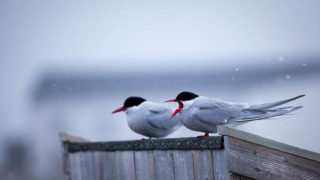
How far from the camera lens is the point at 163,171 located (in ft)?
9.68

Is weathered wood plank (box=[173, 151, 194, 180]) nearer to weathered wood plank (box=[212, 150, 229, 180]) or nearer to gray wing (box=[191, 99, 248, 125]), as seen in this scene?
weathered wood plank (box=[212, 150, 229, 180])

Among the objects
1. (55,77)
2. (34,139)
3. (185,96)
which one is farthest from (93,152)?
(55,77)

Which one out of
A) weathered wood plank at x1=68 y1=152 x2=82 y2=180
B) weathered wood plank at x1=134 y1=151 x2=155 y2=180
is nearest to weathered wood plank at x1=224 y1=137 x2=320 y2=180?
weathered wood plank at x1=134 y1=151 x2=155 y2=180

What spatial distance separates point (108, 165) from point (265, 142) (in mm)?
1561

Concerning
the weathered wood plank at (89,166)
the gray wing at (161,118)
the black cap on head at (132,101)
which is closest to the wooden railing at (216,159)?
the weathered wood plank at (89,166)

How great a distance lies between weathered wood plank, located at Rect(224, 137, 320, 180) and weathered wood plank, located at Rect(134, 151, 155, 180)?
2.71 ft

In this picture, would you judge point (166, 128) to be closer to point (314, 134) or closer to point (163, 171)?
point (163, 171)

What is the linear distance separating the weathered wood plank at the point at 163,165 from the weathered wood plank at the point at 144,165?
49mm

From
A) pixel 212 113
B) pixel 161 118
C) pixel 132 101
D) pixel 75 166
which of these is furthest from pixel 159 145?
pixel 132 101

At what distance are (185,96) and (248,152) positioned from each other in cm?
173

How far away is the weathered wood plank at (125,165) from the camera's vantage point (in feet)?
10.9

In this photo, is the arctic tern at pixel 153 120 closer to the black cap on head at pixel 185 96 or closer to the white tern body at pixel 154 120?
the white tern body at pixel 154 120

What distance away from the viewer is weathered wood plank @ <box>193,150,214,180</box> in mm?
2539

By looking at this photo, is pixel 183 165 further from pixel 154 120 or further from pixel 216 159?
pixel 154 120
